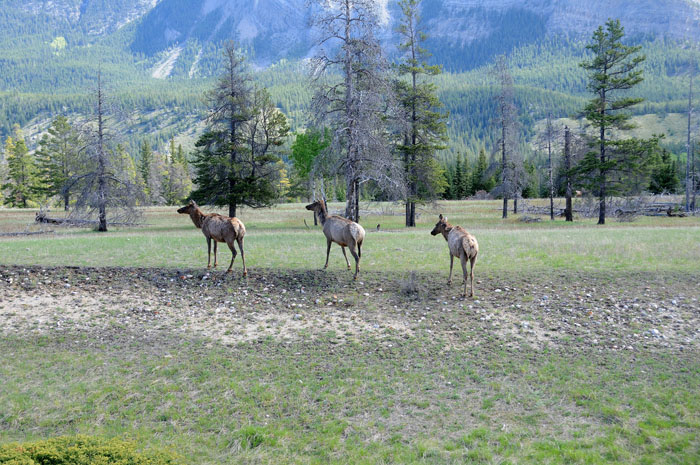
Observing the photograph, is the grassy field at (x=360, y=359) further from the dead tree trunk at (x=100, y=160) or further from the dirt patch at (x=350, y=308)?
the dead tree trunk at (x=100, y=160)

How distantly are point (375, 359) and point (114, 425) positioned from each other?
4.83m

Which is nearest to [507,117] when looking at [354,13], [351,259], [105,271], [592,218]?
[592,218]

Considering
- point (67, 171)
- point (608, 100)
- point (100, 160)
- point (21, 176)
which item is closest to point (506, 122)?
point (608, 100)

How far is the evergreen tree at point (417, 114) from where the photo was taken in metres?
38.2

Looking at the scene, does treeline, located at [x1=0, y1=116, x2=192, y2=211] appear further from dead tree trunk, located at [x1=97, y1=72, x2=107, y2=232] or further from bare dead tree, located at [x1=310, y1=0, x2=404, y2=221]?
bare dead tree, located at [x1=310, y1=0, x2=404, y2=221]

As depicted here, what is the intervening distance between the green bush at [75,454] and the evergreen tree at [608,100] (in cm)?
4311

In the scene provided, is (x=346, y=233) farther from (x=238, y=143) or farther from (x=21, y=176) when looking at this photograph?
(x=21, y=176)

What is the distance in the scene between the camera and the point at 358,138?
26.9 meters

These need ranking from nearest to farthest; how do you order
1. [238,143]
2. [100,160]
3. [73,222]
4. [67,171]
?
[100,160], [238,143], [73,222], [67,171]

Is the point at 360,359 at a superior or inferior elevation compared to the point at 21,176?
inferior

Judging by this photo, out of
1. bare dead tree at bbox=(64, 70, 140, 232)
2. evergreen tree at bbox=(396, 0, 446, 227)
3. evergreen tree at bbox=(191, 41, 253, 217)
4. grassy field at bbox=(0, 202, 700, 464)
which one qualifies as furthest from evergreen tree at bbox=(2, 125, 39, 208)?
grassy field at bbox=(0, 202, 700, 464)

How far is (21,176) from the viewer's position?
73.2m

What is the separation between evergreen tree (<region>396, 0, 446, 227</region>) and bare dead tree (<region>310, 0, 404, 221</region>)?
980 cm

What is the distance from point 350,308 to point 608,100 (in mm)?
38270
